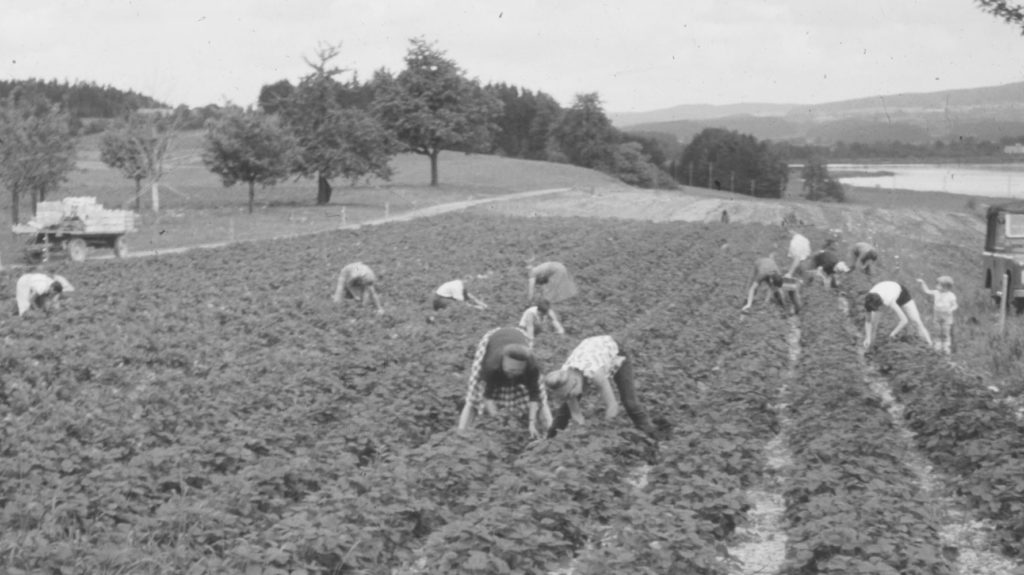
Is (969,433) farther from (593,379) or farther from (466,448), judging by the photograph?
(466,448)

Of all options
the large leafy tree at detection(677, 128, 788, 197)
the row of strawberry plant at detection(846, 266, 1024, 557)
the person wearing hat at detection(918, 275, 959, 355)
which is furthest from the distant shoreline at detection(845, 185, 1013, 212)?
the row of strawberry plant at detection(846, 266, 1024, 557)

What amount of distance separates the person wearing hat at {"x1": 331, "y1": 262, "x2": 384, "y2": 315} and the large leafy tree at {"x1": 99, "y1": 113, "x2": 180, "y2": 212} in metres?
35.9

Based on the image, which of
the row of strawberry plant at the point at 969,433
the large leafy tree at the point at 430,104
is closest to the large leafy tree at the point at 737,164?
the large leafy tree at the point at 430,104

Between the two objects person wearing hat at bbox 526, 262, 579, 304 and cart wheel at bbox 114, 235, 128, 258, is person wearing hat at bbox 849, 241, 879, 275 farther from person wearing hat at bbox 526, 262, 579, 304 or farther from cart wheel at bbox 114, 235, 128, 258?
cart wheel at bbox 114, 235, 128, 258

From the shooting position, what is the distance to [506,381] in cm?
1152

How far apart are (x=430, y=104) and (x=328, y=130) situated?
53.5 feet

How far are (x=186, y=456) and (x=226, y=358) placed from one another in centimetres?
671

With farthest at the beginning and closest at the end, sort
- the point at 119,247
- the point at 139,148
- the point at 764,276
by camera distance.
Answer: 1. the point at 139,148
2. the point at 119,247
3. the point at 764,276

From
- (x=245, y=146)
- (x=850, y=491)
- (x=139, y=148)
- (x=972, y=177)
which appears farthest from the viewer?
(x=139, y=148)

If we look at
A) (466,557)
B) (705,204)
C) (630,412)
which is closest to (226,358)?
(630,412)

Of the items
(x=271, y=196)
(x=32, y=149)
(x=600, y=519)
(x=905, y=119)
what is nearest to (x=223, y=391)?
(x=600, y=519)

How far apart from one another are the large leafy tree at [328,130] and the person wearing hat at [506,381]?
47459 millimetres

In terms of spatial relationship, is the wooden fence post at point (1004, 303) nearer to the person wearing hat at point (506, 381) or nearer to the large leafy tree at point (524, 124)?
the person wearing hat at point (506, 381)

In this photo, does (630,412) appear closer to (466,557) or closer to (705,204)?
(466,557)
